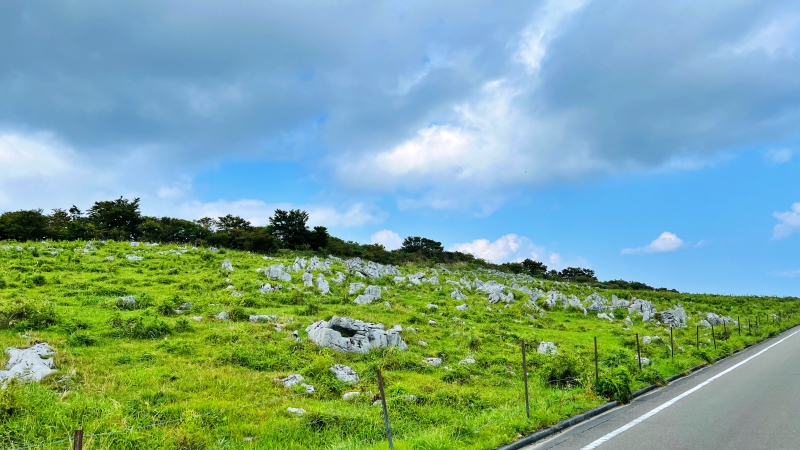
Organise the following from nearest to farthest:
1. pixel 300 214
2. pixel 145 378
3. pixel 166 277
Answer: pixel 145 378 < pixel 166 277 < pixel 300 214

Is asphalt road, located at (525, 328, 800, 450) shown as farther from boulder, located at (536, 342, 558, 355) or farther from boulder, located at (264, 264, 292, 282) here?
boulder, located at (264, 264, 292, 282)

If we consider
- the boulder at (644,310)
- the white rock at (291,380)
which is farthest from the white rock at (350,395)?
the boulder at (644,310)

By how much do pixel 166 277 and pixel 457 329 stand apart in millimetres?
17699

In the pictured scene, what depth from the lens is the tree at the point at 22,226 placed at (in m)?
44.1

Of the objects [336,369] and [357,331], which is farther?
[357,331]

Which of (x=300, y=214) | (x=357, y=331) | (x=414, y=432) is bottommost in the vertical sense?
(x=414, y=432)

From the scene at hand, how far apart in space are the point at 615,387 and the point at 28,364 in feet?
53.4

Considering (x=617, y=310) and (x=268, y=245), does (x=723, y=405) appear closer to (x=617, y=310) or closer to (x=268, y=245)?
(x=617, y=310)

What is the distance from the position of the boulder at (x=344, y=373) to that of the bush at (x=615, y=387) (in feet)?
24.5

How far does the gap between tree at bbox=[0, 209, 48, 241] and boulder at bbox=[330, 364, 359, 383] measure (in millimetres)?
45745

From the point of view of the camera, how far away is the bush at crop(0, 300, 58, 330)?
1521cm

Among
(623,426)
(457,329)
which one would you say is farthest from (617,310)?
(623,426)

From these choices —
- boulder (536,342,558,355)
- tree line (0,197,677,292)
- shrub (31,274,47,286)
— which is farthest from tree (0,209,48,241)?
boulder (536,342,558,355)

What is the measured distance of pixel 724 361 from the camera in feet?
74.9
